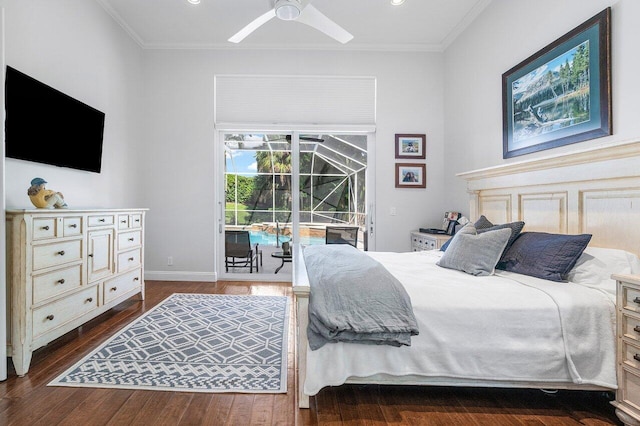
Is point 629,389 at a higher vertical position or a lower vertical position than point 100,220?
lower

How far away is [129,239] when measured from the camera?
11.2ft

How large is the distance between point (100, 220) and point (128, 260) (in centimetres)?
64

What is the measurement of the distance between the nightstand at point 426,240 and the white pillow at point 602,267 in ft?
5.56

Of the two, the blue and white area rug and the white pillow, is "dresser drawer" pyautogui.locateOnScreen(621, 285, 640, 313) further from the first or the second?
the blue and white area rug

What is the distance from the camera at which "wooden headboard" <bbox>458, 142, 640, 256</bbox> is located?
6.42ft

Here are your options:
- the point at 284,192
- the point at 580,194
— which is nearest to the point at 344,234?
the point at 284,192

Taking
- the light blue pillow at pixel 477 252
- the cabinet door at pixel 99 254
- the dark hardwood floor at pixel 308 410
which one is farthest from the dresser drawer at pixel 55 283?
the light blue pillow at pixel 477 252

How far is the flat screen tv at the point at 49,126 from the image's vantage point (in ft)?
8.21

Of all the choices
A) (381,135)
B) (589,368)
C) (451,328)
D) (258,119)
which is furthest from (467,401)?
(258,119)

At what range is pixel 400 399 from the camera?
1879 mm

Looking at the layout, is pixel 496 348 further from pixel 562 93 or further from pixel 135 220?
pixel 135 220

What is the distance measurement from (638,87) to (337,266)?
2.12 m

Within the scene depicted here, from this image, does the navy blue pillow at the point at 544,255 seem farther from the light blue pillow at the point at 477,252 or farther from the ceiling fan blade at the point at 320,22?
the ceiling fan blade at the point at 320,22

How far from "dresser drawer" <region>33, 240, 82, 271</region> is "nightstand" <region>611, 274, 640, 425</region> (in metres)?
3.34
